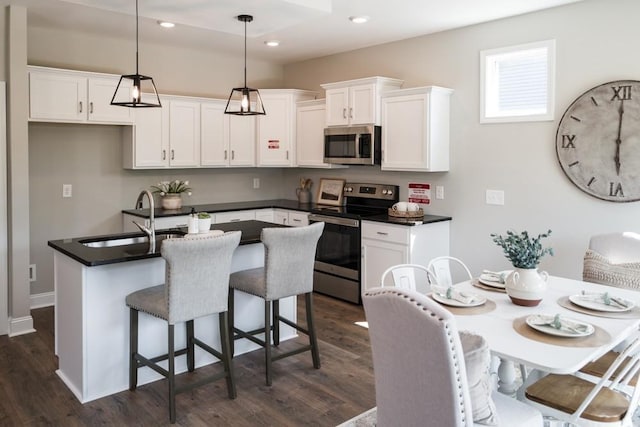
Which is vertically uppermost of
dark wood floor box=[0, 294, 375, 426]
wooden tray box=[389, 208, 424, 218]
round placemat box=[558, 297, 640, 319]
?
wooden tray box=[389, 208, 424, 218]

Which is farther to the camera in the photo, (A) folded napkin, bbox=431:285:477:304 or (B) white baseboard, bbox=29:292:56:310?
(B) white baseboard, bbox=29:292:56:310

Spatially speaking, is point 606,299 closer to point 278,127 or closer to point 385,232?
point 385,232

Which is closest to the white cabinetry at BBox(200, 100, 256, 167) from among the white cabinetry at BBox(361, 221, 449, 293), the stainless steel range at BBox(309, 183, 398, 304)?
the stainless steel range at BBox(309, 183, 398, 304)

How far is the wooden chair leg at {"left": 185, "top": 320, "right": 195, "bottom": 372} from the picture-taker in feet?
10.8

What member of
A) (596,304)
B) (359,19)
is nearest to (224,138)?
(359,19)

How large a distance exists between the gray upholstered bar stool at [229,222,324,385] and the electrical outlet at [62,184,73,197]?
2.37 m

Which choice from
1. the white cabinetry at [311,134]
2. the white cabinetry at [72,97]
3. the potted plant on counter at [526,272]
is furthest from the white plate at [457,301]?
the white cabinetry at [72,97]

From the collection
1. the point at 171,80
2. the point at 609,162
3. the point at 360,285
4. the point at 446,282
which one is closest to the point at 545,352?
the point at 446,282

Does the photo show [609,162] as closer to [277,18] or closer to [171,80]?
[277,18]

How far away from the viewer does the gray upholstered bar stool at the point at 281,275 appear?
3182mm

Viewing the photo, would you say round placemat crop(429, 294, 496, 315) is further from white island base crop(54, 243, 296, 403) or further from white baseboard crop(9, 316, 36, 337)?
white baseboard crop(9, 316, 36, 337)

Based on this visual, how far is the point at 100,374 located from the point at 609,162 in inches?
145

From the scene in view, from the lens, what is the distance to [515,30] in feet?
13.8

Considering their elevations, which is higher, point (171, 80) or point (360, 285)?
point (171, 80)
